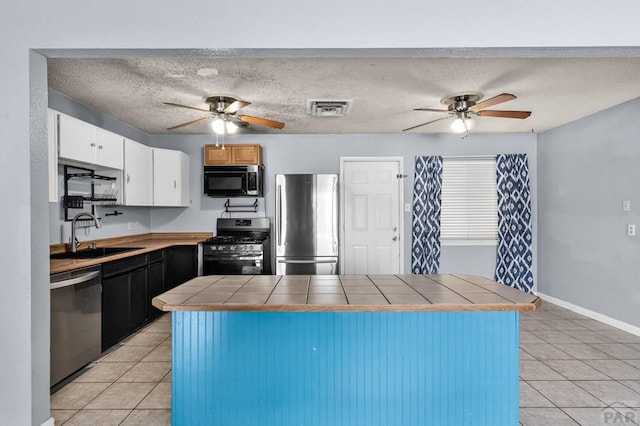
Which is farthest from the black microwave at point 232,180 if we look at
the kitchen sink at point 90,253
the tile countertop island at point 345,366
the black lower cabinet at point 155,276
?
the tile countertop island at point 345,366

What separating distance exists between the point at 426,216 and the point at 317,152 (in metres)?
1.76

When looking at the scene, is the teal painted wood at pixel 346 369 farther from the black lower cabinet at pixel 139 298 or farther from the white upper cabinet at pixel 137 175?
the white upper cabinet at pixel 137 175

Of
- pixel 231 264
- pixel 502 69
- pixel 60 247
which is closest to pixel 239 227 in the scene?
pixel 231 264

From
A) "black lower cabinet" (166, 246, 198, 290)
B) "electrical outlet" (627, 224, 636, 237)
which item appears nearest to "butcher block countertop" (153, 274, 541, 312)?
"black lower cabinet" (166, 246, 198, 290)

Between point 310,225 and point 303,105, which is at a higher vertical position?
point 303,105

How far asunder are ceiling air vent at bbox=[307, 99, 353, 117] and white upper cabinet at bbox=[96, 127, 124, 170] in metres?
1.97

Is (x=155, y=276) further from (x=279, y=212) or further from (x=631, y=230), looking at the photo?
(x=631, y=230)

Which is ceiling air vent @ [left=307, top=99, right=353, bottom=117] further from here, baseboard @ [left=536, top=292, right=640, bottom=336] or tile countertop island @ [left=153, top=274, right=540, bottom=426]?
A: baseboard @ [left=536, top=292, right=640, bottom=336]

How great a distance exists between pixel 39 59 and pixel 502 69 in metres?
3.07

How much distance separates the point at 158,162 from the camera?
453cm

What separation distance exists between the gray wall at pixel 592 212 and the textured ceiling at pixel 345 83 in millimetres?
367

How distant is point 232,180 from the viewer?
4.73 meters

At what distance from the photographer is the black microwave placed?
185 inches

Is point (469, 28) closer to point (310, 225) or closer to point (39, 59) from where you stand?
point (39, 59)
